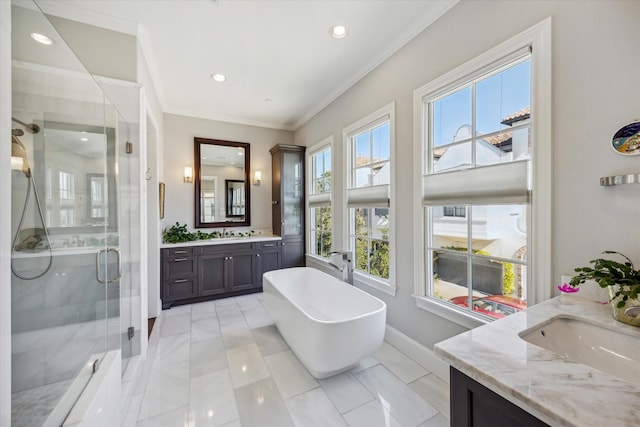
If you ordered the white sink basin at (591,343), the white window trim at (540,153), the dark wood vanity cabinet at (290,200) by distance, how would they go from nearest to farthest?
the white sink basin at (591,343), the white window trim at (540,153), the dark wood vanity cabinet at (290,200)

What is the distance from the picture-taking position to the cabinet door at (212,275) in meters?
3.58

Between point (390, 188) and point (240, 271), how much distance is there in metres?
2.60

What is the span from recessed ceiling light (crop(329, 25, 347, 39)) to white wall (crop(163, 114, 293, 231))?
8.36ft

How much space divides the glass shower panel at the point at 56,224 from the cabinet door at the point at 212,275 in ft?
5.10

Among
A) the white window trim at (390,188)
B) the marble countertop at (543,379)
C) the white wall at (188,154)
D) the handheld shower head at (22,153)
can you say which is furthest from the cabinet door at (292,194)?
the marble countertop at (543,379)

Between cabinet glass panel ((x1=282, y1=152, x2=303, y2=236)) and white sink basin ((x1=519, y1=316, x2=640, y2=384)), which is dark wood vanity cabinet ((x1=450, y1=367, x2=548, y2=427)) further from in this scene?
cabinet glass panel ((x1=282, y1=152, x2=303, y2=236))

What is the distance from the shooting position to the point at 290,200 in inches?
167

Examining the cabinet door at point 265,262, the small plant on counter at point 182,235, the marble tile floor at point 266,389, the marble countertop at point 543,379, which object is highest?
the small plant on counter at point 182,235

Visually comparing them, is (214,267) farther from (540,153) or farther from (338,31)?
(540,153)

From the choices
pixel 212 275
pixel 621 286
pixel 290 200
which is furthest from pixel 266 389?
pixel 290 200

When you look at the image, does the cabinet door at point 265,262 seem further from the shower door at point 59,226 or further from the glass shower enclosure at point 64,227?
the shower door at point 59,226

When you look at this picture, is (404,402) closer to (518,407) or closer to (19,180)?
(518,407)

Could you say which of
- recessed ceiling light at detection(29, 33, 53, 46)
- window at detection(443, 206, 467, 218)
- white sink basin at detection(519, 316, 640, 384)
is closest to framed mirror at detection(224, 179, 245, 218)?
recessed ceiling light at detection(29, 33, 53, 46)

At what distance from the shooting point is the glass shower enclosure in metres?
1.11
